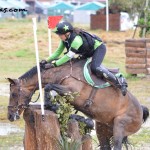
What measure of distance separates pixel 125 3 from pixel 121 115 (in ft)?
115

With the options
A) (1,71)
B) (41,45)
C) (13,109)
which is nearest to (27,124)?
(13,109)

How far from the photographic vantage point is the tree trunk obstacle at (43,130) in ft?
29.3

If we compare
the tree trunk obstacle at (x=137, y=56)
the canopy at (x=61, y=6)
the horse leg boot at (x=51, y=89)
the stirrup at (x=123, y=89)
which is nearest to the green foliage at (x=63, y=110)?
the horse leg boot at (x=51, y=89)

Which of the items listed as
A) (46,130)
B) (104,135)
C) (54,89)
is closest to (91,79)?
(54,89)

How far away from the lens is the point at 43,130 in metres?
8.93

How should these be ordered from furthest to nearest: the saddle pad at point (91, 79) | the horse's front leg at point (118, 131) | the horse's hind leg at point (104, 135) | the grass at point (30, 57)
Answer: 1. the grass at point (30, 57)
2. the horse's hind leg at point (104, 135)
3. the horse's front leg at point (118, 131)
4. the saddle pad at point (91, 79)

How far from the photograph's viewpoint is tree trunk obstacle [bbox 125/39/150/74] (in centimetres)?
2316

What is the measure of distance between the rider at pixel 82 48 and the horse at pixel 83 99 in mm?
139

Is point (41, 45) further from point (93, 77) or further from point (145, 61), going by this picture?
point (93, 77)

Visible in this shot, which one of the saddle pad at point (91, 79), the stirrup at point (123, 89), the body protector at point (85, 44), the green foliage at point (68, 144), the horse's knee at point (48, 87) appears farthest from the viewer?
the stirrup at point (123, 89)

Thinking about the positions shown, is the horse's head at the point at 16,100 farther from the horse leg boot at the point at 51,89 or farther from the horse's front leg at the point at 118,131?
the horse's front leg at the point at 118,131

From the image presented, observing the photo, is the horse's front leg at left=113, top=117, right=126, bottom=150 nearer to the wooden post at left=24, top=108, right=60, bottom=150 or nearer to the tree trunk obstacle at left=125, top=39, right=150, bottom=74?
the wooden post at left=24, top=108, right=60, bottom=150

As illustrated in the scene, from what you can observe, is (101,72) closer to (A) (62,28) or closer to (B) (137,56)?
(A) (62,28)

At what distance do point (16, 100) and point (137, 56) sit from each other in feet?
47.1
